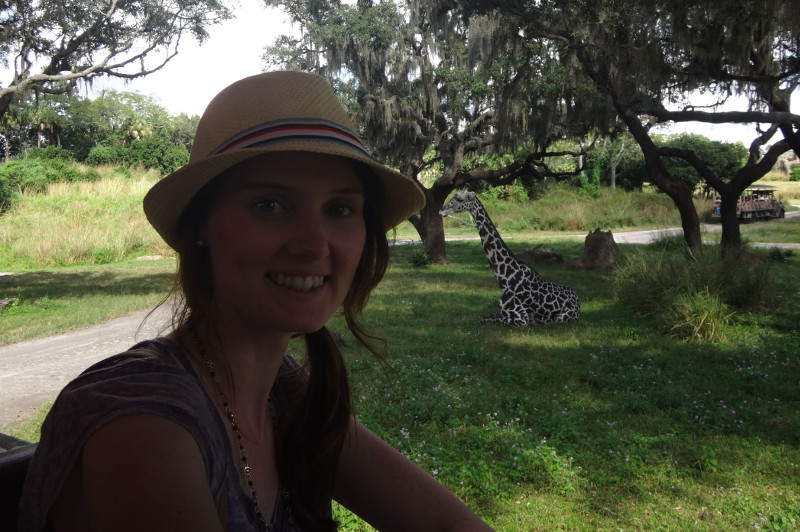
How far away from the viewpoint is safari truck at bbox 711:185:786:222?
84.7ft

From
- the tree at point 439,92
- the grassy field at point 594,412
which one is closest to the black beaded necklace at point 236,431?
the grassy field at point 594,412

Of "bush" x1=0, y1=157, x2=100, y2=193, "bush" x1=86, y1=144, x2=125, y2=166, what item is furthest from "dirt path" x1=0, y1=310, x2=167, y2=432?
"bush" x1=86, y1=144, x2=125, y2=166

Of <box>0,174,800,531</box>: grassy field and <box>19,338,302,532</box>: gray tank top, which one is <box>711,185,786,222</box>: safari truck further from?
<box>19,338,302,532</box>: gray tank top

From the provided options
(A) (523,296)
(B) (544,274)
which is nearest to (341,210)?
(A) (523,296)

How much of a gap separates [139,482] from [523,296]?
7.20 m

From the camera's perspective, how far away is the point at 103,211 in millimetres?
19219

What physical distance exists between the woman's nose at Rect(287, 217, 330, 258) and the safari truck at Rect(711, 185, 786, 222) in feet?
90.9

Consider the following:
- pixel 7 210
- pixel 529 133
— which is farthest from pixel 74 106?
pixel 529 133

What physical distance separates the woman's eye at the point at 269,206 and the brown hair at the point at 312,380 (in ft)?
0.27

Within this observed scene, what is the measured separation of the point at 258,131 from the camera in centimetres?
104

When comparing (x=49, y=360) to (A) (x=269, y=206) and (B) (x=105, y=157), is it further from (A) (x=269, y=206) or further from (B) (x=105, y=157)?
(B) (x=105, y=157)

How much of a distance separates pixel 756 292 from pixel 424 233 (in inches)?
336

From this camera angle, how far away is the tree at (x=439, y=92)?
12.0 meters

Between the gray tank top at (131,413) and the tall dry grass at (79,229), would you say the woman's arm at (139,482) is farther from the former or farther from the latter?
the tall dry grass at (79,229)
